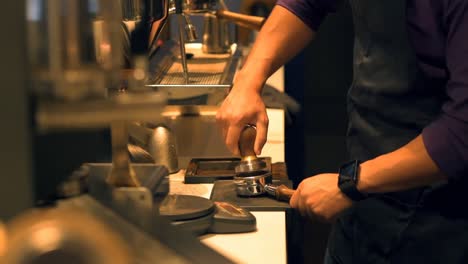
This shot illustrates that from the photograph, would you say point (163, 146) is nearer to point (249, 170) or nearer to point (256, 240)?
point (249, 170)

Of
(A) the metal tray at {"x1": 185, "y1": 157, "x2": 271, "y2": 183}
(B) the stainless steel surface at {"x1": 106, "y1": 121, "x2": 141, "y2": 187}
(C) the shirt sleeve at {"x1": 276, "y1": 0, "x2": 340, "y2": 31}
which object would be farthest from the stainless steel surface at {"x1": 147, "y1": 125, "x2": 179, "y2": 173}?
(B) the stainless steel surface at {"x1": 106, "y1": 121, "x2": 141, "y2": 187}

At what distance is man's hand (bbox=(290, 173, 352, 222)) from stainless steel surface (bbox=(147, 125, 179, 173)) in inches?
15.7

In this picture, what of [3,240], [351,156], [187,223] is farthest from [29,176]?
[351,156]

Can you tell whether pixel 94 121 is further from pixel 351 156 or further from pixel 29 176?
pixel 351 156

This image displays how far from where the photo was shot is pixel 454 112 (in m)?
1.35

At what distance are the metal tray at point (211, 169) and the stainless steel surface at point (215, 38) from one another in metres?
1.15

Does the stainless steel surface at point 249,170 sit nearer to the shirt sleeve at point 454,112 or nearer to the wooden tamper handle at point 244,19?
the shirt sleeve at point 454,112

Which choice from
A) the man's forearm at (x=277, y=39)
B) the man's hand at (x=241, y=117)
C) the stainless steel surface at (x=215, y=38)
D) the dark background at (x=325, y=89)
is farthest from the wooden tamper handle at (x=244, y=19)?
the man's hand at (x=241, y=117)

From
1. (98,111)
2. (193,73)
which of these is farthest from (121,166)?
(193,73)

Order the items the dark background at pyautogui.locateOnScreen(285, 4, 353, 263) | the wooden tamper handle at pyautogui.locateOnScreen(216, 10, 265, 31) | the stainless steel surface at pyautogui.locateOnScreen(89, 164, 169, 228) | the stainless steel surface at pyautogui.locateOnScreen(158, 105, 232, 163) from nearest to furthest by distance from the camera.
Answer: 1. the stainless steel surface at pyautogui.locateOnScreen(89, 164, 169, 228)
2. the stainless steel surface at pyautogui.locateOnScreen(158, 105, 232, 163)
3. the wooden tamper handle at pyautogui.locateOnScreen(216, 10, 265, 31)
4. the dark background at pyautogui.locateOnScreen(285, 4, 353, 263)

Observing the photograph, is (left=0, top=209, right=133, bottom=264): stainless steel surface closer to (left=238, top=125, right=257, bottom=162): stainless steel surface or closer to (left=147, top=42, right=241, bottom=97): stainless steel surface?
(left=238, top=125, right=257, bottom=162): stainless steel surface

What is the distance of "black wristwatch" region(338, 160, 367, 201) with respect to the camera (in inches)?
58.6

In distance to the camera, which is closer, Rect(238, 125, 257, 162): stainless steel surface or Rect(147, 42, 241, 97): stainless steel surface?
Rect(238, 125, 257, 162): stainless steel surface

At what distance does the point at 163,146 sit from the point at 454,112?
0.72 m
